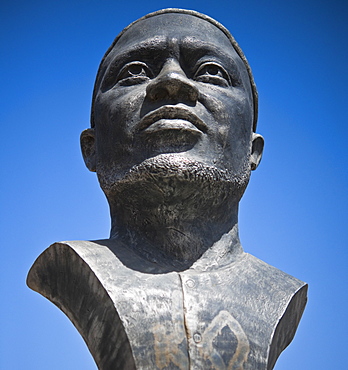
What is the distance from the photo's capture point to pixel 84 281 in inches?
160

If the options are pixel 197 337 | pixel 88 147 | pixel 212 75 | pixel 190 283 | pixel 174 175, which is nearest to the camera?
pixel 197 337

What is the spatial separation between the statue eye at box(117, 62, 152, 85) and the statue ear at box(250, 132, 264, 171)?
1.05 m

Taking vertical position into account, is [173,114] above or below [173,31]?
below

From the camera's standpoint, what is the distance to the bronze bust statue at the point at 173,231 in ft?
12.4

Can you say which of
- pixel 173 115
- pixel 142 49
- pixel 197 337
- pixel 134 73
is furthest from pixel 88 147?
pixel 197 337

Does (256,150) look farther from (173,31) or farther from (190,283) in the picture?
(190,283)

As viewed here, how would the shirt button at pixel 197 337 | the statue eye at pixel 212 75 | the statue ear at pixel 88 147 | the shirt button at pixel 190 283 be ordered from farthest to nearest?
1. the statue ear at pixel 88 147
2. the statue eye at pixel 212 75
3. the shirt button at pixel 190 283
4. the shirt button at pixel 197 337

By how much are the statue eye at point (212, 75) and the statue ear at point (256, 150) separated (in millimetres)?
604

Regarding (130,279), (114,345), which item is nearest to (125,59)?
(130,279)

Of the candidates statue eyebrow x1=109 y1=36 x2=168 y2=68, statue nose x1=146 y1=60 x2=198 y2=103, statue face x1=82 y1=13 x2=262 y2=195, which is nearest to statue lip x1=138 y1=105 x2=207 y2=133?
statue face x1=82 y1=13 x2=262 y2=195

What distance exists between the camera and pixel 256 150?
16.8ft

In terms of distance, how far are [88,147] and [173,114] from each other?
1.04 metres

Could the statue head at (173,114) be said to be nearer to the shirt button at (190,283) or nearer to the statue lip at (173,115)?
the statue lip at (173,115)

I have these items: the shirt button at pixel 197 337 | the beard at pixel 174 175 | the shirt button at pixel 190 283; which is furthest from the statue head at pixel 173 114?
the shirt button at pixel 197 337
